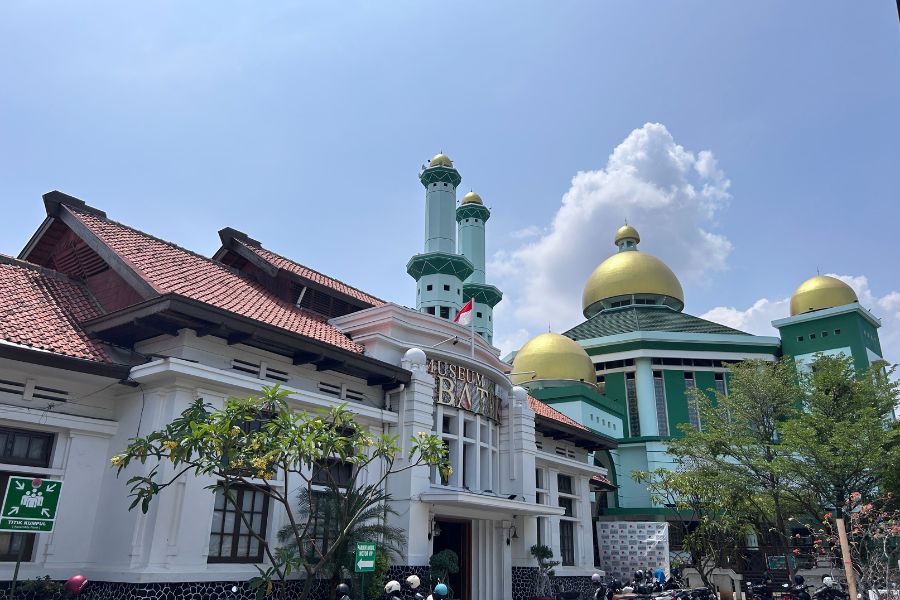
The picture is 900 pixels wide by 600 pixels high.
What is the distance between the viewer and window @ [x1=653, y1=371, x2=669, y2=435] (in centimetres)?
4041

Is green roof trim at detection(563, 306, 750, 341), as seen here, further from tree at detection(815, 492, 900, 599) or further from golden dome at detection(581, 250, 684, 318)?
tree at detection(815, 492, 900, 599)

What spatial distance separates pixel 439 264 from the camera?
40156 millimetres

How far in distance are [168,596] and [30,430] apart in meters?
3.86

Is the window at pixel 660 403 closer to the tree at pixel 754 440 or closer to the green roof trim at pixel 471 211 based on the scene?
the tree at pixel 754 440

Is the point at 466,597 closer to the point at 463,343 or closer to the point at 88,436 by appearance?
the point at 463,343

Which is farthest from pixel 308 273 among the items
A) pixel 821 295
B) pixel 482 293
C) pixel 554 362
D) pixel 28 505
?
pixel 821 295

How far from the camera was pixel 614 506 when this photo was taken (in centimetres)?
3788

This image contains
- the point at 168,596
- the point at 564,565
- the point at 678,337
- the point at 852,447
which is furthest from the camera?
the point at 678,337

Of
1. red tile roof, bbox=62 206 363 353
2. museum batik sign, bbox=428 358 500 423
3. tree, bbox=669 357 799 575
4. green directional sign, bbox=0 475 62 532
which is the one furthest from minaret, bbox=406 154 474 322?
green directional sign, bbox=0 475 62 532

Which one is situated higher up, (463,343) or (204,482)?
(463,343)

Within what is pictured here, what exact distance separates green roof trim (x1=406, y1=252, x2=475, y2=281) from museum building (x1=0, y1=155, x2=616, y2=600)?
1702 centimetres

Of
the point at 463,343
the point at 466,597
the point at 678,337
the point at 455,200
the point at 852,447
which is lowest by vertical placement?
the point at 466,597

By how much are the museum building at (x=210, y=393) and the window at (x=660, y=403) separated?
18040 mm

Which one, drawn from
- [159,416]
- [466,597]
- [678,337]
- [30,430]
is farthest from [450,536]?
[678,337]
